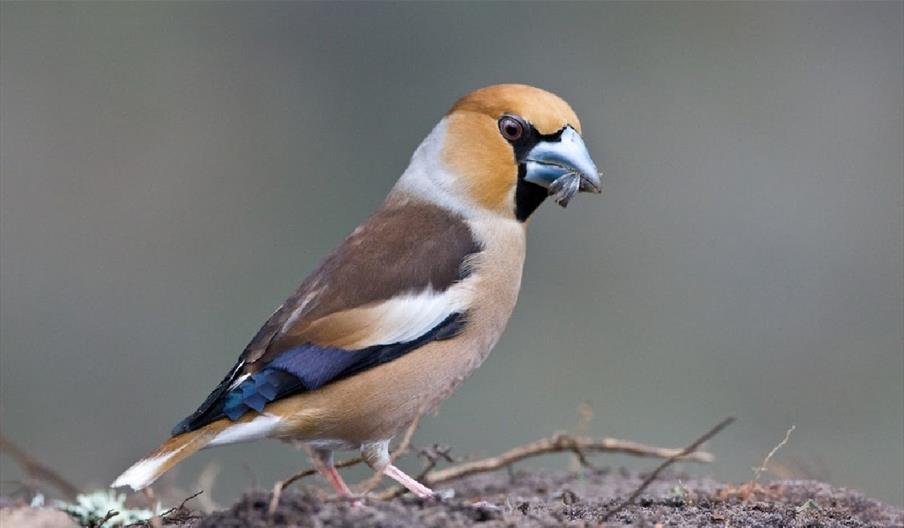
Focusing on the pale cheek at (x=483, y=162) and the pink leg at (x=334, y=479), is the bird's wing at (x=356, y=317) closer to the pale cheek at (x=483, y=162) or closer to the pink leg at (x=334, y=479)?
the pale cheek at (x=483, y=162)

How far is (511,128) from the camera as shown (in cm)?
557

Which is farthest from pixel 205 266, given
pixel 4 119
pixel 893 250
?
pixel 893 250

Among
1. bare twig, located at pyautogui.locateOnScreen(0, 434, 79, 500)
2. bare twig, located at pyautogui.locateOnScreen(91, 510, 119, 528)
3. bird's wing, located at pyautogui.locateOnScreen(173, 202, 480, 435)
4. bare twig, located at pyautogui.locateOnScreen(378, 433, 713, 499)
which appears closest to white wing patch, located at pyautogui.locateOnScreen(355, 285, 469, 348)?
bird's wing, located at pyautogui.locateOnScreen(173, 202, 480, 435)

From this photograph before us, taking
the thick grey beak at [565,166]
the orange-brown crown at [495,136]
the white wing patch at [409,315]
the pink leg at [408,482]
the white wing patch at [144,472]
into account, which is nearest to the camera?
the white wing patch at [144,472]

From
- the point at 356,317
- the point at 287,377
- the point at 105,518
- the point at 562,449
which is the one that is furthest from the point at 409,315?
the point at 105,518

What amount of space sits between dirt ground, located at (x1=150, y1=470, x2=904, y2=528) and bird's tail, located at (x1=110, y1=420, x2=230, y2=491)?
0.71ft

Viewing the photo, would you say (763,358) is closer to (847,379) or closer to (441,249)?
(847,379)

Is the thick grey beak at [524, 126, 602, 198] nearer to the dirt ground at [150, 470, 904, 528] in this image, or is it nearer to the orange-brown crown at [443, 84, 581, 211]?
the orange-brown crown at [443, 84, 581, 211]

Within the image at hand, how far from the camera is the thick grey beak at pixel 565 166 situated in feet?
17.7

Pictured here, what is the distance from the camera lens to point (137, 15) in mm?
14766

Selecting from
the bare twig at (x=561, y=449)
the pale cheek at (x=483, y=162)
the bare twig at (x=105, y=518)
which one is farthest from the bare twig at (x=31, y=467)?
the pale cheek at (x=483, y=162)

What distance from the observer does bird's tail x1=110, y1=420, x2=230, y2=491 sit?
4.68 meters

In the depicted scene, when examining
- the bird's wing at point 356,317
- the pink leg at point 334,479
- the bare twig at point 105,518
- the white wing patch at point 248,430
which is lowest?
the bare twig at point 105,518

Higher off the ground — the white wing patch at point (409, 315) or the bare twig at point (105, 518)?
the white wing patch at point (409, 315)
